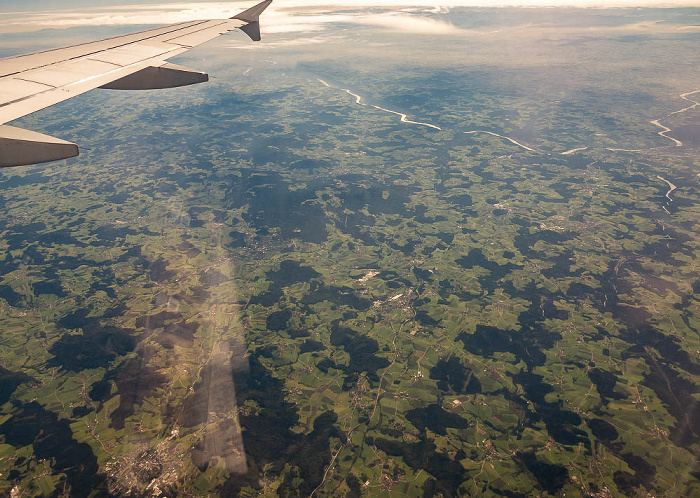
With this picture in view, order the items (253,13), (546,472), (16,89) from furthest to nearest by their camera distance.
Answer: (546,472) < (253,13) < (16,89)

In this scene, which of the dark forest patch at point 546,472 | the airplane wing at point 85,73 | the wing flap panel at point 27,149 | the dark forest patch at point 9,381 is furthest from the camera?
the dark forest patch at point 9,381

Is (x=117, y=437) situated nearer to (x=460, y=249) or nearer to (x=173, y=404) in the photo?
(x=173, y=404)

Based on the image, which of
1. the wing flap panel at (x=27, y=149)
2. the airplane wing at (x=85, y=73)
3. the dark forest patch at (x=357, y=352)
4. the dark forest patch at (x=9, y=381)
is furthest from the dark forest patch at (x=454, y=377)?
the dark forest patch at (x=9, y=381)

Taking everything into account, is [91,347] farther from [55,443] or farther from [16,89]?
[16,89]

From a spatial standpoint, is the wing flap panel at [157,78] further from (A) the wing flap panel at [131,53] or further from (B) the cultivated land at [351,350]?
(B) the cultivated land at [351,350]

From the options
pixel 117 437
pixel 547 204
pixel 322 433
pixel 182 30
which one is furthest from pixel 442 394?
pixel 547 204

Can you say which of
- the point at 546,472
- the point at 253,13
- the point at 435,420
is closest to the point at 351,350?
the point at 435,420

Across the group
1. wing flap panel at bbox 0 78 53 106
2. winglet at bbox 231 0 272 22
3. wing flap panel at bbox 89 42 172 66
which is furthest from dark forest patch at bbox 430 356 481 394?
wing flap panel at bbox 0 78 53 106
